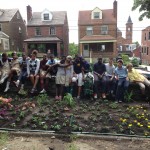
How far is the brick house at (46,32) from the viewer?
113ft

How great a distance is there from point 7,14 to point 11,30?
312cm

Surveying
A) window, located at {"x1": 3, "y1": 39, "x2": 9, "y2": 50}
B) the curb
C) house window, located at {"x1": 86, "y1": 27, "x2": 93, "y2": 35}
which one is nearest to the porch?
window, located at {"x1": 3, "y1": 39, "x2": 9, "y2": 50}

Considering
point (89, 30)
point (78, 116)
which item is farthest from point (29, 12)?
point (78, 116)

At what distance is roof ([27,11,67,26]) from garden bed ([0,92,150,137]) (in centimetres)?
2994

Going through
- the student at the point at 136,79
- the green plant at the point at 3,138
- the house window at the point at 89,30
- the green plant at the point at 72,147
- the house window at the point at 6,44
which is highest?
the house window at the point at 89,30

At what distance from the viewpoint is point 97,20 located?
35.5m

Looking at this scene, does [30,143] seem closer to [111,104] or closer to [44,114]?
[44,114]

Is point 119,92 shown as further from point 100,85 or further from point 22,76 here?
point 22,76

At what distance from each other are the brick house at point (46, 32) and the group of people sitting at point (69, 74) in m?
25.3

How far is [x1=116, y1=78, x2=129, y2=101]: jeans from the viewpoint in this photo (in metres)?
8.27

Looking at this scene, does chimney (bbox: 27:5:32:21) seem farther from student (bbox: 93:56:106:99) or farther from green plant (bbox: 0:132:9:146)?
green plant (bbox: 0:132:9:146)

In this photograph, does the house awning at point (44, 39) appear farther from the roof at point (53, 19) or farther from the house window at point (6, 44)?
the house window at point (6, 44)

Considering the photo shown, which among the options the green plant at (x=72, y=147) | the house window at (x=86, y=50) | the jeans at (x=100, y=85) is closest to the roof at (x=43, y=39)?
the house window at (x=86, y=50)

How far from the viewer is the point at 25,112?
6805mm
